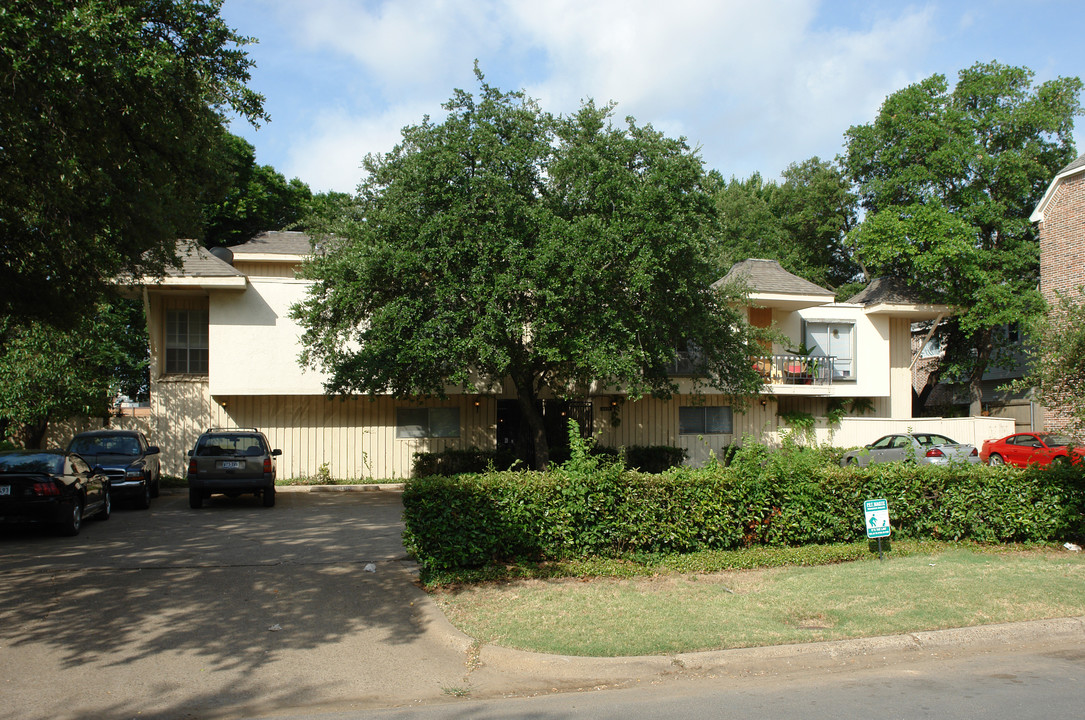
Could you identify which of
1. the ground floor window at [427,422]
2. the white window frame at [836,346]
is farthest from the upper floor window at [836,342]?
the ground floor window at [427,422]

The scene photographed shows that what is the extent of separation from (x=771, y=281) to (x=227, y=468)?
18391 millimetres

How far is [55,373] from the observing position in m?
20.3

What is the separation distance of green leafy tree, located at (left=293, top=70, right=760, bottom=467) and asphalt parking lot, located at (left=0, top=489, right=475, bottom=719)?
577cm

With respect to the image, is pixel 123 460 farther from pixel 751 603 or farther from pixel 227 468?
pixel 751 603

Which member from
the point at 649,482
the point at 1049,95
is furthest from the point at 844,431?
the point at 649,482

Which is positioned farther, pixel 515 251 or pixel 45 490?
pixel 515 251

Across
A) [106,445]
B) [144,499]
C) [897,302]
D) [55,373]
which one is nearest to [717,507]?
[144,499]

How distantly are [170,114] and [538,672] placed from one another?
8.48 meters

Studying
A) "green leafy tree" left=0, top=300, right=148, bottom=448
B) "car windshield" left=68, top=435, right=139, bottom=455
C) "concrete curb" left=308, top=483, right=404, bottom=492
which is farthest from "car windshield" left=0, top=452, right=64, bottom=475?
"concrete curb" left=308, top=483, right=404, bottom=492

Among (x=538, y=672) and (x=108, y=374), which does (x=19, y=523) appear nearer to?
(x=538, y=672)

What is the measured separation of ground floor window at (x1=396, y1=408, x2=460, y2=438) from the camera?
76.5ft

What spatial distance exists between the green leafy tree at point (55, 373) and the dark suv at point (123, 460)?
2915 mm

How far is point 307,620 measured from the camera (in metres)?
7.67

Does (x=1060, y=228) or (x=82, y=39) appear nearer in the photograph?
(x=82, y=39)
